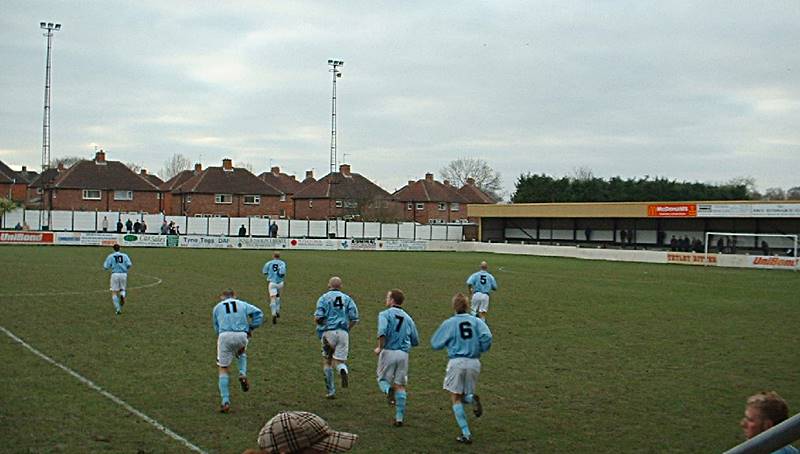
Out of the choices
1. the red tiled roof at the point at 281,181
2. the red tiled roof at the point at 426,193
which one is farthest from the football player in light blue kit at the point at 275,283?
the red tiled roof at the point at 281,181

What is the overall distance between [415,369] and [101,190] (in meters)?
72.5

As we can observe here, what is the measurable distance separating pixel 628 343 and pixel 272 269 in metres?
9.39

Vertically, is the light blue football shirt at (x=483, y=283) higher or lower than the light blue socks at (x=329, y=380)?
higher

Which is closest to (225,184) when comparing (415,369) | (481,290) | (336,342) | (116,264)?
(116,264)

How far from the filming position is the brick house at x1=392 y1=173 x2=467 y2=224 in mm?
100188

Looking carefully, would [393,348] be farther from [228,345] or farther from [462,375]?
[228,345]

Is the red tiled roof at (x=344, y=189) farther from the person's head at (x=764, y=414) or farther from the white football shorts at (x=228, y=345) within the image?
the person's head at (x=764, y=414)

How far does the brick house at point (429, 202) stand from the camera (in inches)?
3944

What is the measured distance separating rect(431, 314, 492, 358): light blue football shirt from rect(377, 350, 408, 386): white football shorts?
0.76m

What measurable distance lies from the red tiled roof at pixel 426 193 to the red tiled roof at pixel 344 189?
266 cm

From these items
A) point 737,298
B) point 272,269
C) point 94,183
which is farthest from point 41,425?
point 94,183

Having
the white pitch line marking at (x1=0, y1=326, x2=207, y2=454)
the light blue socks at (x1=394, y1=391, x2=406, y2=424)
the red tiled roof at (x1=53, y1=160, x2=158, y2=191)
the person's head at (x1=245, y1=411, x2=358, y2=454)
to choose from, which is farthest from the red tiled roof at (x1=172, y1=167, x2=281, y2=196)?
the person's head at (x1=245, y1=411, x2=358, y2=454)

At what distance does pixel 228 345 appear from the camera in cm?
1220

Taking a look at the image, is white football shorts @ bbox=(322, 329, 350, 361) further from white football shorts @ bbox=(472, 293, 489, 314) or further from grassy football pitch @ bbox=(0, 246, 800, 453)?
white football shorts @ bbox=(472, 293, 489, 314)
